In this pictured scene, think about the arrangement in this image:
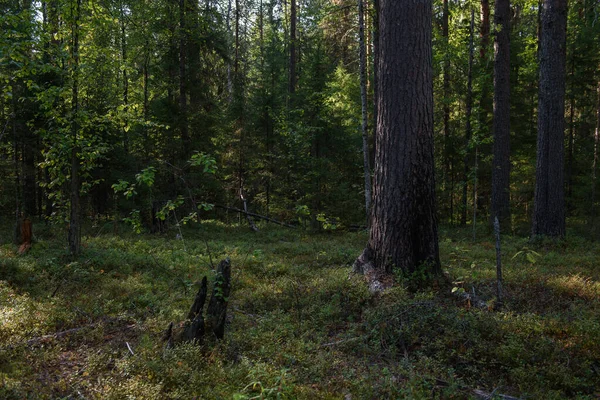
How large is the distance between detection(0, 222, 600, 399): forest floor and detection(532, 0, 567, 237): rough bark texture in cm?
299

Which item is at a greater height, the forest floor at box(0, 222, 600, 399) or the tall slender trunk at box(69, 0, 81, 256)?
the tall slender trunk at box(69, 0, 81, 256)

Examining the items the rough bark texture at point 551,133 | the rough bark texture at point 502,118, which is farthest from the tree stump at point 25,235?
the rough bark texture at point 502,118

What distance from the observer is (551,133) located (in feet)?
35.1

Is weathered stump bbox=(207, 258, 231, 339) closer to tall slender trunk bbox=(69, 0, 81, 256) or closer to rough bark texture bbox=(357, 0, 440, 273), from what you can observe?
rough bark texture bbox=(357, 0, 440, 273)

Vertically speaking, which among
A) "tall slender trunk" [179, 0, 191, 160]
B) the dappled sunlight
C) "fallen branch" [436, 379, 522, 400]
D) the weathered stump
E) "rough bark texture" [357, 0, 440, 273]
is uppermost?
"tall slender trunk" [179, 0, 191, 160]

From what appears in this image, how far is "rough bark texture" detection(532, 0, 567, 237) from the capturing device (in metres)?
10.3

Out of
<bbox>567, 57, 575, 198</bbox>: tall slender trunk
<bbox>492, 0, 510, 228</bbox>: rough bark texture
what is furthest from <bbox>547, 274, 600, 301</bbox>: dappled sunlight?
<bbox>567, 57, 575, 198</bbox>: tall slender trunk

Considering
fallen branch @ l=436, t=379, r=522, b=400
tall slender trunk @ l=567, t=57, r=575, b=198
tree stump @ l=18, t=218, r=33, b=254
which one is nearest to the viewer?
fallen branch @ l=436, t=379, r=522, b=400

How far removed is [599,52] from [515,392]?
58.2 ft

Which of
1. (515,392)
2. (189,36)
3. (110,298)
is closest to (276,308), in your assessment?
(110,298)

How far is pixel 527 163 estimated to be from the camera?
18094mm

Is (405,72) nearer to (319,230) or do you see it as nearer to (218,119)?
(319,230)

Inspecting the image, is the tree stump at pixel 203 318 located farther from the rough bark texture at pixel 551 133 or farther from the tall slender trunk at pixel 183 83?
the tall slender trunk at pixel 183 83

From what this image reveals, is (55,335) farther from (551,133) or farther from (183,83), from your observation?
(183,83)
